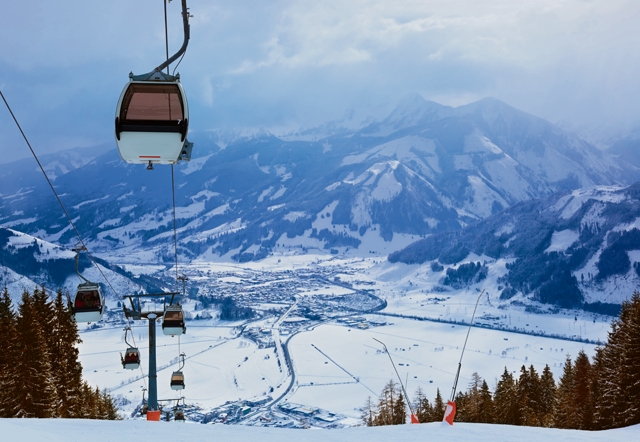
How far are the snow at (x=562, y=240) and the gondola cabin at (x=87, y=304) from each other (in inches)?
7471

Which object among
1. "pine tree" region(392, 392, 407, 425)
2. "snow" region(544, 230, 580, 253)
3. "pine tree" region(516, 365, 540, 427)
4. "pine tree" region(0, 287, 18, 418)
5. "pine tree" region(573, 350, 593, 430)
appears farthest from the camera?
"snow" region(544, 230, 580, 253)

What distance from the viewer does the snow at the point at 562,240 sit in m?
175

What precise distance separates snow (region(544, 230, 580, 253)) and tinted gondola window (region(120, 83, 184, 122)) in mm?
193826

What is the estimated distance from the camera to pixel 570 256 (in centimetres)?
16888

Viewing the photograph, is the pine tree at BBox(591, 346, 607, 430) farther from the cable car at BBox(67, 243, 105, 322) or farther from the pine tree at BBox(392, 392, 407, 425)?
the cable car at BBox(67, 243, 105, 322)

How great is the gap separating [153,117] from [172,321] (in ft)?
37.1

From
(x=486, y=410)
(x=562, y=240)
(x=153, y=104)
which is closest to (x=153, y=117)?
(x=153, y=104)

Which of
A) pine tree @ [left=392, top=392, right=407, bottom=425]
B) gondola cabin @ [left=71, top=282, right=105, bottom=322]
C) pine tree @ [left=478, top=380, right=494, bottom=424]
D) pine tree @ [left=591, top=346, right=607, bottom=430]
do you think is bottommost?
pine tree @ [left=392, top=392, right=407, bottom=425]

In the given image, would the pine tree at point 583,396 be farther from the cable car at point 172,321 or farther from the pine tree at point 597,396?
the cable car at point 172,321

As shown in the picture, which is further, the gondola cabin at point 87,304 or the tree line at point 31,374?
the tree line at point 31,374

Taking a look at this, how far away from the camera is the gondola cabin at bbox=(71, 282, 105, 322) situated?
1175cm

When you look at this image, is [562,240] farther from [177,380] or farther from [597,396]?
[177,380]

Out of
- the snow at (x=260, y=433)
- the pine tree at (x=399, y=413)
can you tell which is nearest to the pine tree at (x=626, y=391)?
the snow at (x=260, y=433)

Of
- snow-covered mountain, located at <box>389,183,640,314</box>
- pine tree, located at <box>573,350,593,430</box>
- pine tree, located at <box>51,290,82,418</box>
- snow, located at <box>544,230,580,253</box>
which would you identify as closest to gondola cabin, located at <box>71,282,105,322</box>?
pine tree, located at <box>51,290,82,418</box>
